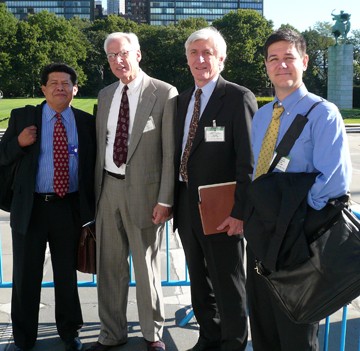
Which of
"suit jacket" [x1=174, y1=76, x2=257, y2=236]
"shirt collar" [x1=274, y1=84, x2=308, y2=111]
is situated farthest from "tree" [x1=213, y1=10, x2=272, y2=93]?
"shirt collar" [x1=274, y1=84, x2=308, y2=111]

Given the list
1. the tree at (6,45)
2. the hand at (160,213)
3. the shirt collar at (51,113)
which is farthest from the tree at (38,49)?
the hand at (160,213)

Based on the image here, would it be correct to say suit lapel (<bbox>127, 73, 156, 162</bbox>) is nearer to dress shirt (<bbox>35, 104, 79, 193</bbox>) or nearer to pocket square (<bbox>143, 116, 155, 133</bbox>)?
pocket square (<bbox>143, 116, 155, 133</bbox>)

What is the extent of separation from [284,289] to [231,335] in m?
1.02

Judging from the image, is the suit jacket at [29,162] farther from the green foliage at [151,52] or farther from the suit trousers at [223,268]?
the green foliage at [151,52]

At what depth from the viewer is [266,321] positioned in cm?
282

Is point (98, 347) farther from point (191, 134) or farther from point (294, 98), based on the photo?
point (294, 98)

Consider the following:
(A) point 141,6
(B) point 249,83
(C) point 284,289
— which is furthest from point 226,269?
(A) point 141,6

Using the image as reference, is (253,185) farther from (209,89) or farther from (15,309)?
(15,309)

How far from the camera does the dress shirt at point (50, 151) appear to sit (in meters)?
3.41

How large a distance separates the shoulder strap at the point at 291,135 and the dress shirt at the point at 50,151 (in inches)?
62.5

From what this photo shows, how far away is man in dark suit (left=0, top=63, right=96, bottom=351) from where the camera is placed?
3389 mm

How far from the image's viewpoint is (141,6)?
148 meters

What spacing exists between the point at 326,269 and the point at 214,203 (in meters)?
1.07

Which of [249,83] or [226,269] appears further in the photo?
[249,83]
